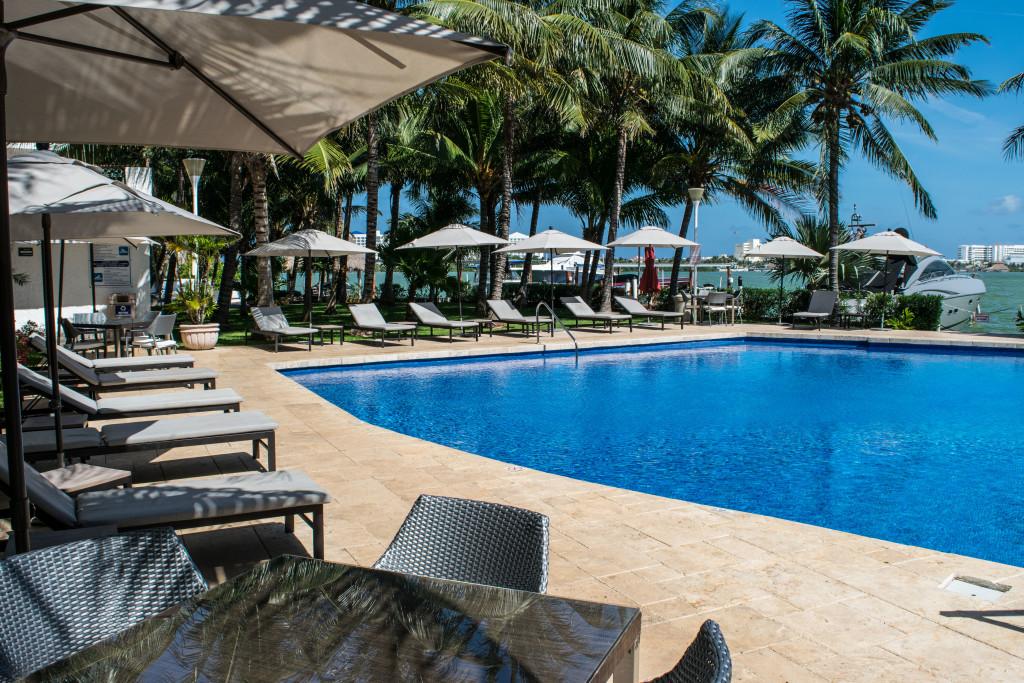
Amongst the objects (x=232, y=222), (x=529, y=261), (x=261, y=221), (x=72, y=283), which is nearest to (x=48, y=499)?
(x=261, y=221)

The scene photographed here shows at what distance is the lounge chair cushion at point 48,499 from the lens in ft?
9.91

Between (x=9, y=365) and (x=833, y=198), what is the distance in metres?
20.8

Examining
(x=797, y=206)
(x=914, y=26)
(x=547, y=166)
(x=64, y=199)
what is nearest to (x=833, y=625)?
(x=64, y=199)

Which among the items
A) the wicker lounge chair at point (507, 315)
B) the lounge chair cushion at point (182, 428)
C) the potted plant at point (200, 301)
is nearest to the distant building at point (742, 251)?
the wicker lounge chair at point (507, 315)

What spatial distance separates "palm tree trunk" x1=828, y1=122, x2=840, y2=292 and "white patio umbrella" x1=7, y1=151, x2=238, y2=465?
18.1 metres

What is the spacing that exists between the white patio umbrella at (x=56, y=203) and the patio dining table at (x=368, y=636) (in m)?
2.42

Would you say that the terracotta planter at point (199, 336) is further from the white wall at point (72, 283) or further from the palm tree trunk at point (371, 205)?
the palm tree trunk at point (371, 205)

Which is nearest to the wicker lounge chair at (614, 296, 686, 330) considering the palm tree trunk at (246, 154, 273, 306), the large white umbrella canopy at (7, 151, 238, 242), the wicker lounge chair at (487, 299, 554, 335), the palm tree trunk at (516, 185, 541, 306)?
the wicker lounge chair at (487, 299, 554, 335)

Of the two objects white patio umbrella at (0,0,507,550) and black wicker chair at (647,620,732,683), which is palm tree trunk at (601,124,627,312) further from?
black wicker chair at (647,620,732,683)

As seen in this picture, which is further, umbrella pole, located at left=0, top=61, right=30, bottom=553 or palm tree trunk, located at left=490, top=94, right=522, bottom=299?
palm tree trunk, located at left=490, top=94, right=522, bottom=299

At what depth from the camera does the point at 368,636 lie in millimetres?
1794

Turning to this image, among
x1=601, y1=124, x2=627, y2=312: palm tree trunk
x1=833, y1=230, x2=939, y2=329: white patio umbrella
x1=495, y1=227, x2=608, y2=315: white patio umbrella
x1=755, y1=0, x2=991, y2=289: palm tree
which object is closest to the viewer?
x1=755, y1=0, x2=991, y2=289: palm tree

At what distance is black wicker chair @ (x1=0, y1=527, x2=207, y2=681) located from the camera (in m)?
2.03

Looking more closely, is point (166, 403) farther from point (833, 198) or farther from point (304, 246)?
point (833, 198)
